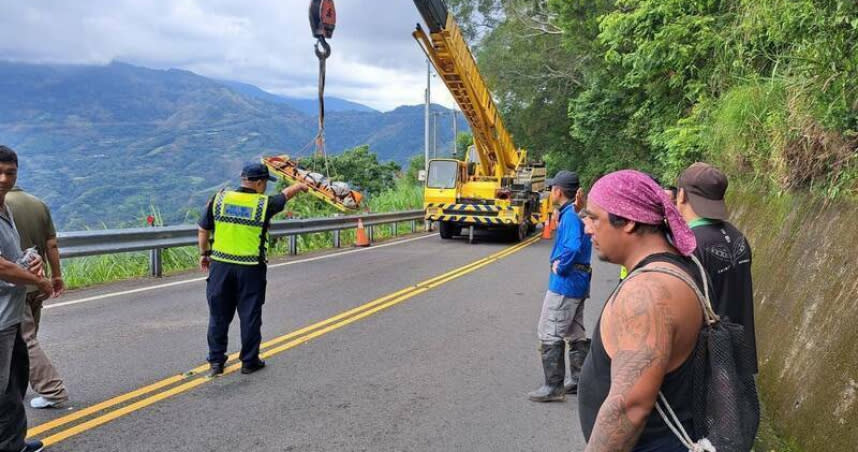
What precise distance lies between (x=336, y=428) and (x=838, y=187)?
4.42m

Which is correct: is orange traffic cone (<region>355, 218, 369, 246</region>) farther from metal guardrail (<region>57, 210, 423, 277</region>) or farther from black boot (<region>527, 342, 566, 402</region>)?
black boot (<region>527, 342, 566, 402</region>)

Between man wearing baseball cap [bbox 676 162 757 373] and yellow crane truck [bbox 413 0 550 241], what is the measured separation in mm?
11758

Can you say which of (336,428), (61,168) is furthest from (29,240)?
(61,168)

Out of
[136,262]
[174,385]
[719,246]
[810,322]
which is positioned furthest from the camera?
[136,262]

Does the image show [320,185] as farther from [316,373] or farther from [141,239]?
[316,373]

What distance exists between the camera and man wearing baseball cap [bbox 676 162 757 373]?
3.23 meters

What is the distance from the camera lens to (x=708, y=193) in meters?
3.42

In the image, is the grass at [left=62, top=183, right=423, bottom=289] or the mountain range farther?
the mountain range

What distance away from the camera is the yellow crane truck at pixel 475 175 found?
15625mm

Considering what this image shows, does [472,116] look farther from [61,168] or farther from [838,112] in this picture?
[61,168]

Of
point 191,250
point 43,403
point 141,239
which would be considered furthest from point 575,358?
point 191,250

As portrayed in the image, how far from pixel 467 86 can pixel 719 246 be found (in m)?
13.2

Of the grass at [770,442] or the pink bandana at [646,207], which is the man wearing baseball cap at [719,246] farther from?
the pink bandana at [646,207]

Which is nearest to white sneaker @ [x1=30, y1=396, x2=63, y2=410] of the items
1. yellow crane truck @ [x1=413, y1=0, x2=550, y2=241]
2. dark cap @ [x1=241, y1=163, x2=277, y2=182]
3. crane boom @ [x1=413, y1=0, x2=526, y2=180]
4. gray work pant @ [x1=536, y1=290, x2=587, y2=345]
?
dark cap @ [x1=241, y1=163, x2=277, y2=182]
